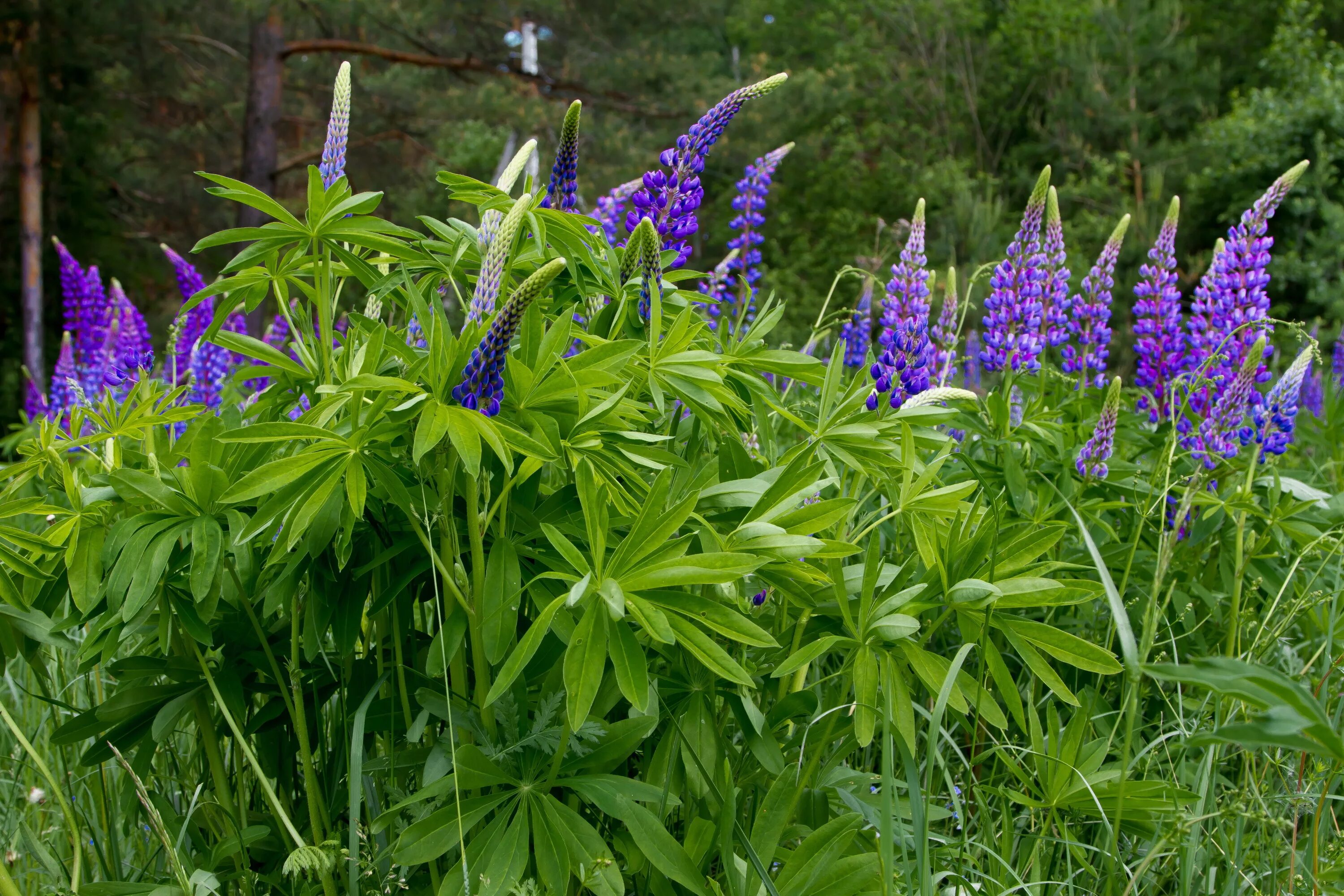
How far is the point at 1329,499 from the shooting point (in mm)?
2748

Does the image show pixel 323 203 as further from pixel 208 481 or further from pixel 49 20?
pixel 49 20

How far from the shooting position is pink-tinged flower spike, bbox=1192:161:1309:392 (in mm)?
2914

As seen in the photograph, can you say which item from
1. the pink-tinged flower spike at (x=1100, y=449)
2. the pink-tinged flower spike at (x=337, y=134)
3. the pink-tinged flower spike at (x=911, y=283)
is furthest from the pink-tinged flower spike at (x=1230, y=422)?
the pink-tinged flower spike at (x=337, y=134)

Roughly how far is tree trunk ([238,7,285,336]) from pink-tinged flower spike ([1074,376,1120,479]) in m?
12.6

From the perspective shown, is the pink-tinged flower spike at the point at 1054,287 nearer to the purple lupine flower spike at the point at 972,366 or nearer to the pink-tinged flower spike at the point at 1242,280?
the pink-tinged flower spike at the point at 1242,280

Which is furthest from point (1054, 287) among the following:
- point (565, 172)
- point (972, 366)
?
point (972, 366)

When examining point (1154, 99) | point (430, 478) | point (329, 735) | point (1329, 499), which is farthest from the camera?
point (1154, 99)

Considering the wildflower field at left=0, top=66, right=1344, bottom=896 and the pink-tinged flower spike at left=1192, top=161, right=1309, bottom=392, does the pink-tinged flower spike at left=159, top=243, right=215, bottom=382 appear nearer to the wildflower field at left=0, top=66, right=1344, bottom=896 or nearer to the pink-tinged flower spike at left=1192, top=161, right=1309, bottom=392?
the wildflower field at left=0, top=66, right=1344, bottom=896

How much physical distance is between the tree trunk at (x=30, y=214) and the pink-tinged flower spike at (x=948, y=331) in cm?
1223

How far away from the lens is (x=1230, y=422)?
261cm

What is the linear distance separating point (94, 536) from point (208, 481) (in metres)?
0.22

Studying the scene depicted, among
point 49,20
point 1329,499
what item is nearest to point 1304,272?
point 1329,499

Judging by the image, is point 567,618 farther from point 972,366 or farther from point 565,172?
point 972,366

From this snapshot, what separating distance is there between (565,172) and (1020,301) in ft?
5.19
